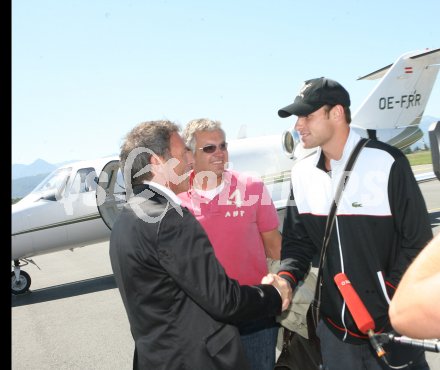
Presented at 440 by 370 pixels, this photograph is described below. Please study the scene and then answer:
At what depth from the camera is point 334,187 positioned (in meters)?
2.39

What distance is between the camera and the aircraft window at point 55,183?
10197mm

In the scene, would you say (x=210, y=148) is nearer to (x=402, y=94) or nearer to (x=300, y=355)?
(x=300, y=355)

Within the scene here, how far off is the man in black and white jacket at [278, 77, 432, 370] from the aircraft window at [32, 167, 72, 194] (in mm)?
8413

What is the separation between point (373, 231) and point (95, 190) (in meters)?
8.63

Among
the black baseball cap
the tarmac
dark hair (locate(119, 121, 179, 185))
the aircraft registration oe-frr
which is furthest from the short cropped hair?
the aircraft registration oe-frr

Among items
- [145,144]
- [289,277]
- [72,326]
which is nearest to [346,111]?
[289,277]

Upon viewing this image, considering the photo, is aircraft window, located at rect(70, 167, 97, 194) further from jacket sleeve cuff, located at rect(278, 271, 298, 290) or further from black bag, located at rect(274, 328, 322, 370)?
jacket sleeve cuff, located at rect(278, 271, 298, 290)

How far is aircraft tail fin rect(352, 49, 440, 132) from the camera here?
45.8 feet

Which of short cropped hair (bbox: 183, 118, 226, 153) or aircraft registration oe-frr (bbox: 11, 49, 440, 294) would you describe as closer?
short cropped hair (bbox: 183, 118, 226, 153)

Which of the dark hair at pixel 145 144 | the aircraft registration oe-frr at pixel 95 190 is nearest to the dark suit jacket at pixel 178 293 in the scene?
the dark hair at pixel 145 144

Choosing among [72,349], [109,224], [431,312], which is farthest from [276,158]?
[431,312]

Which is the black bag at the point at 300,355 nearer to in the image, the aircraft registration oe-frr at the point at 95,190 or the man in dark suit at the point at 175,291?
the man in dark suit at the point at 175,291

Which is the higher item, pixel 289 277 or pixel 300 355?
Result: pixel 289 277

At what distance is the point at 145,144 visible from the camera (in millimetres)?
2258
